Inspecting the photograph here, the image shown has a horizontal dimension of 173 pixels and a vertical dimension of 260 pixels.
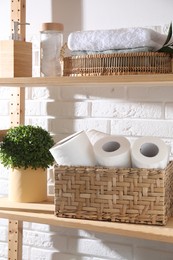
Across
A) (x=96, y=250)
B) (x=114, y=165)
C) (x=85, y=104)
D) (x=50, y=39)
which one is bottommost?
(x=96, y=250)

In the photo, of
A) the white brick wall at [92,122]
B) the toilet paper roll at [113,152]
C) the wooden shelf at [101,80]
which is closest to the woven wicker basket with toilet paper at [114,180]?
the toilet paper roll at [113,152]

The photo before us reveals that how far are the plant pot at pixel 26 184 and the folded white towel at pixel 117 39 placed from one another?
0.46 m

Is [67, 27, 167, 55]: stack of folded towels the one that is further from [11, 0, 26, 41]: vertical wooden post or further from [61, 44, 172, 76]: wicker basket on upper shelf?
[11, 0, 26, 41]: vertical wooden post

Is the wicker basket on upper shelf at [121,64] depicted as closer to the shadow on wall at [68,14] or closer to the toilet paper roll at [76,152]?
the toilet paper roll at [76,152]

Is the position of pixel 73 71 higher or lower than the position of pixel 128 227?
higher

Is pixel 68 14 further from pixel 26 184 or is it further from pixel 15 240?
pixel 15 240

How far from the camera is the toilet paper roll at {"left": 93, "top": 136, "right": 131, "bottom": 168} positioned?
147cm

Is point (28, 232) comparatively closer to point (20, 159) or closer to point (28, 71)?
point (20, 159)

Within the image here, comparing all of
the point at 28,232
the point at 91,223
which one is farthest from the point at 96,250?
the point at 91,223

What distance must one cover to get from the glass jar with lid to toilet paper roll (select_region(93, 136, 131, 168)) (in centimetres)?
28

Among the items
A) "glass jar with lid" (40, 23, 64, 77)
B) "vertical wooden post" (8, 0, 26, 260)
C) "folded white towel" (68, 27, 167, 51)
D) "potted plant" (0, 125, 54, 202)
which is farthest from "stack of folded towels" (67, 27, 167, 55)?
"vertical wooden post" (8, 0, 26, 260)

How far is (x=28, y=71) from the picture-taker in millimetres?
1685

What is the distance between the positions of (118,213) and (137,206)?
0.20ft

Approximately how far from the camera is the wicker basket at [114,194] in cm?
144
